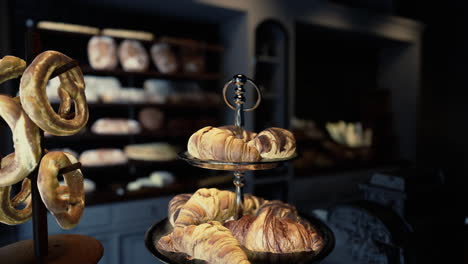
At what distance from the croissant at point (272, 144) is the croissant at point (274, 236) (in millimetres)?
178

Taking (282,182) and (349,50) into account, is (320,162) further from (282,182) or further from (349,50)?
(349,50)

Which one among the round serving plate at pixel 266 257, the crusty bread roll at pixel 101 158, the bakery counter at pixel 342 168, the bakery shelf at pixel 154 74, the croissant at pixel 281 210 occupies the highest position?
the bakery shelf at pixel 154 74

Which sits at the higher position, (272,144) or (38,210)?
(272,144)

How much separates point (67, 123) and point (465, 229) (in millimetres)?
1742

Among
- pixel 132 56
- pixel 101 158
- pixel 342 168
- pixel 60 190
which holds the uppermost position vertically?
pixel 132 56

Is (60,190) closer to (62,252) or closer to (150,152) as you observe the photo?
(62,252)

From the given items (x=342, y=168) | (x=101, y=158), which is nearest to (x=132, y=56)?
(x=101, y=158)

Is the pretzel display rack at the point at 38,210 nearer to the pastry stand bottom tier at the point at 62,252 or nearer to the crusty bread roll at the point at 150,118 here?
the pastry stand bottom tier at the point at 62,252

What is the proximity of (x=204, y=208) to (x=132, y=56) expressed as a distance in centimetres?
186

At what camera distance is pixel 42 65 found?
0.73 meters

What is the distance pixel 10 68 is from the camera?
78cm

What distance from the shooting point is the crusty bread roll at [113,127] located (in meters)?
2.51

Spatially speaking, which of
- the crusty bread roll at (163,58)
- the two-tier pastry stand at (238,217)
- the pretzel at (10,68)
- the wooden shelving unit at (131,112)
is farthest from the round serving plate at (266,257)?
the crusty bread roll at (163,58)

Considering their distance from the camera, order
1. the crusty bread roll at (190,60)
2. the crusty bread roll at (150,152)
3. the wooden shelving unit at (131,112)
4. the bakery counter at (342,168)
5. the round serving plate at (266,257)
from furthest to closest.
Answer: the bakery counter at (342,168) → the crusty bread roll at (190,60) → the crusty bread roll at (150,152) → the wooden shelving unit at (131,112) → the round serving plate at (266,257)
